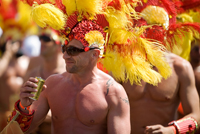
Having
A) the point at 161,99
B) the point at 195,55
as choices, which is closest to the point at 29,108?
the point at 161,99

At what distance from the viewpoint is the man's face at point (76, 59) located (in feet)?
10.8

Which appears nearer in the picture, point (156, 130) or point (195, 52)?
point (156, 130)

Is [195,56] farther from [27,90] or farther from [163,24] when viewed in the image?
[27,90]

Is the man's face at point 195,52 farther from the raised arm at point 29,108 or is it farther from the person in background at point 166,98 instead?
the raised arm at point 29,108

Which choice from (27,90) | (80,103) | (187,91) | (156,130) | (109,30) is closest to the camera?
(27,90)

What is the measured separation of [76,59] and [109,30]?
493mm

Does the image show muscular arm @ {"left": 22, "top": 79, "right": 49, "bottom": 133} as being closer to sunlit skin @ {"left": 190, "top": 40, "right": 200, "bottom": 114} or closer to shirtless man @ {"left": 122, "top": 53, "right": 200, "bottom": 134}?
shirtless man @ {"left": 122, "top": 53, "right": 200, "bottom": 134}

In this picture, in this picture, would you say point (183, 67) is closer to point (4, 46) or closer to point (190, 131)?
→ point (190, 131)

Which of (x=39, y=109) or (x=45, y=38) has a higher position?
(x=45, y=38)

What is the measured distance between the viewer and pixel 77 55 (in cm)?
331

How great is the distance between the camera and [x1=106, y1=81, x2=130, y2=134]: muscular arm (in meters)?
3.23

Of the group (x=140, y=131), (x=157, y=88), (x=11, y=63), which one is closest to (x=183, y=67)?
(x=157, y=88)

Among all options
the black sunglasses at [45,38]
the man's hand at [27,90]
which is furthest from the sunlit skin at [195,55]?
the man's hand at [27,90]

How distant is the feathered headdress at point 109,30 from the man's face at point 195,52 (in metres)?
Result: 2.15
